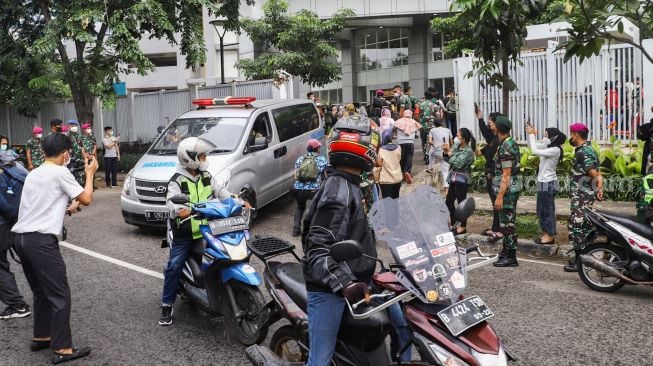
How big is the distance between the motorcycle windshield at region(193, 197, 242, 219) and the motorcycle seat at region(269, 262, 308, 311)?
1.05 metres

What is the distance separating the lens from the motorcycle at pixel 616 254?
6.49 meters

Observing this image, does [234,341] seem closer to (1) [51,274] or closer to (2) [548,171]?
(1) [51,274]

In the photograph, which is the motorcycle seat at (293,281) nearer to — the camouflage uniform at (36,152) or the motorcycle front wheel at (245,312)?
the motorcycle front wheel at (245,312)

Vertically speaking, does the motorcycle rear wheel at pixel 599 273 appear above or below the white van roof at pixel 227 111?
below

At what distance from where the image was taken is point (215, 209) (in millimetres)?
5527

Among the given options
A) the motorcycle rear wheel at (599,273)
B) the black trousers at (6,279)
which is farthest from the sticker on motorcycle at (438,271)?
the black trousers at (6,279)

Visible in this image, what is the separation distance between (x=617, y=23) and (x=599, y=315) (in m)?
2.99

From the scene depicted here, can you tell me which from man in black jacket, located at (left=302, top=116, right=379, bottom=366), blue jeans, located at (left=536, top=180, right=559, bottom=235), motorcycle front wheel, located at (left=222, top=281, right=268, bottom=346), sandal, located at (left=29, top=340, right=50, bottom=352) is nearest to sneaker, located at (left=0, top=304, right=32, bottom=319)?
sandal, located at (left=29, top=340, right=50, bottom=352)

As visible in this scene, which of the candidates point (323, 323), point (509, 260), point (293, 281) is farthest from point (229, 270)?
point (509, 260)

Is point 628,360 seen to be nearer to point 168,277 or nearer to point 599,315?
point 599,315

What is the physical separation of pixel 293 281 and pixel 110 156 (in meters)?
12.5

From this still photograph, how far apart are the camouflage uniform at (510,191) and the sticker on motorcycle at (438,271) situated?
187 inches

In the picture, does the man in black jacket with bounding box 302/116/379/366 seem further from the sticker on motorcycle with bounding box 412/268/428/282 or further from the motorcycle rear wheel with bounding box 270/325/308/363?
the motorcycle rear wheel with bounding box 270/325/308/363

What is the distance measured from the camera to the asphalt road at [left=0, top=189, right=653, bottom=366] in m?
5.20
